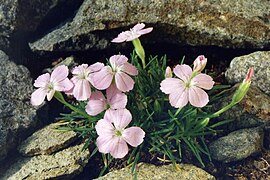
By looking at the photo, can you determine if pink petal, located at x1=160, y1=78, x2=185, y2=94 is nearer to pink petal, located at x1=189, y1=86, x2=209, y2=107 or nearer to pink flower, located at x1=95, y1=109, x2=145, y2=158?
pink petal, located at x1=189, y1=86, x2=209, y2=107

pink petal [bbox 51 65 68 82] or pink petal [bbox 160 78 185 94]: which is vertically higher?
pink petal [bbox 51 65 68 82]

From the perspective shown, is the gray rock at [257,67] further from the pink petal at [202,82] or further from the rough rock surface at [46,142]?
the rough rock surface at [46,142]

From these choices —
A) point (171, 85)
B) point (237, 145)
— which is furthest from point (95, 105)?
point (237, 145)

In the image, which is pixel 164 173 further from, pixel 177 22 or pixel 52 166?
pixel 177 22

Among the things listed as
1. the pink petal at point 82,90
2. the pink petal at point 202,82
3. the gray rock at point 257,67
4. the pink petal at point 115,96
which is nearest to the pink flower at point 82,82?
Result: the pink petal at point 82,90

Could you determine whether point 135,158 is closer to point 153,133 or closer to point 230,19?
point 153,133

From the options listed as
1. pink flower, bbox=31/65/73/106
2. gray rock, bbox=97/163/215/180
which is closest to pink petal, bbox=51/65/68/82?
pink flower, bbox=31/65/73/106
